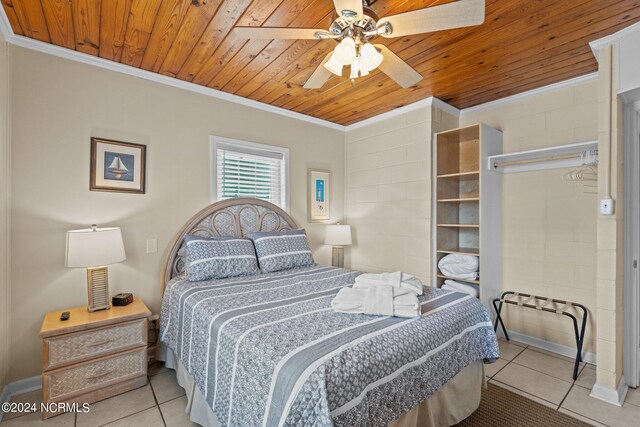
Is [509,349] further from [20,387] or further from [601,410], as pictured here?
[20,387]

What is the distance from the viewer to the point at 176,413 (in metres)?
2.00

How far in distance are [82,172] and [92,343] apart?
1.31 metres

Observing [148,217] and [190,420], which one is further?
[148,217]

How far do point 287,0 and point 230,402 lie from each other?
2.22m

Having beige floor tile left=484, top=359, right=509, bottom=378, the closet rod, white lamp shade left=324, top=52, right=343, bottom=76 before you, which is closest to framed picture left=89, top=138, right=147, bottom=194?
white lamp shade left=324, top=52, right=343, bottom=76

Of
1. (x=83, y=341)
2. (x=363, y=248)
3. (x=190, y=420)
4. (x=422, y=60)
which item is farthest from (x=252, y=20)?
(x=363, y=248)

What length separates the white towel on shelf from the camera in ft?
10.0

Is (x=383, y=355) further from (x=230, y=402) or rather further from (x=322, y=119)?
(x=322, y=119)

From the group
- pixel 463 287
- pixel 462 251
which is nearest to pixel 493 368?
pixel 463 287

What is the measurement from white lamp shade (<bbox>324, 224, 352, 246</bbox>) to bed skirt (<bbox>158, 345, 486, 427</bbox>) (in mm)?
2048

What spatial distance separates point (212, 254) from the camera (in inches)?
102

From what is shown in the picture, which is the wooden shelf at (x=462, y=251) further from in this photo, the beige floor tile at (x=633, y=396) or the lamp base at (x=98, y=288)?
the lamp base at (x=98, y=288)

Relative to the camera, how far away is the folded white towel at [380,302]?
65.8 inches

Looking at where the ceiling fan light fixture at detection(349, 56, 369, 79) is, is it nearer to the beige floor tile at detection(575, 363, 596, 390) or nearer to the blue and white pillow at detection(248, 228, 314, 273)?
the blue and white pillow at detection(248, 228, 314, 273)
